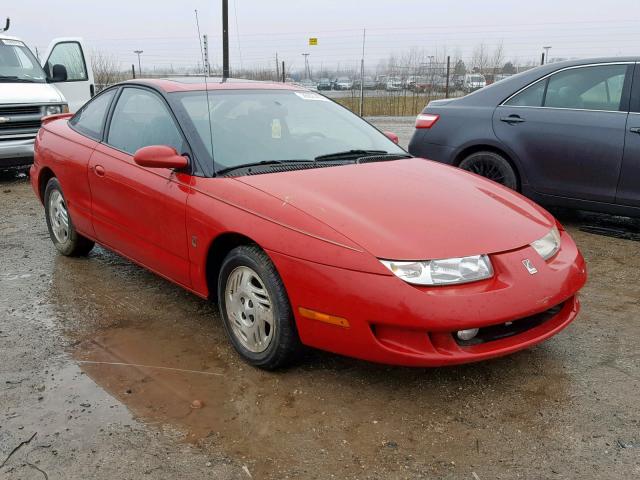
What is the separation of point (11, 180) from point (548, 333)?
8.19 m

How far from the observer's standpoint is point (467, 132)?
6016 mm

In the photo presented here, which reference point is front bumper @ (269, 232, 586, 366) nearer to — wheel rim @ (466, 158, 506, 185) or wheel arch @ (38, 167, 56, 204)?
wheel arch @ (38, 167, 56, 204)

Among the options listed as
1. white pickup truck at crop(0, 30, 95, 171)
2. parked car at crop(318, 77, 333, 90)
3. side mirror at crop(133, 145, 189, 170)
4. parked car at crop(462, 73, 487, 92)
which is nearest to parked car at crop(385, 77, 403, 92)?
parked car at crop(462, 73, 487, 92)

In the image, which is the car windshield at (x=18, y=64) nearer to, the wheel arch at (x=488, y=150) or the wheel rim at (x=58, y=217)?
the wheel rim at (x=58, y=217)

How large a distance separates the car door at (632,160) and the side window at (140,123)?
369 centimetres

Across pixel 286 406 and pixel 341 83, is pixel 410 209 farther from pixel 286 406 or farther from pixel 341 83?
pixel 341 83

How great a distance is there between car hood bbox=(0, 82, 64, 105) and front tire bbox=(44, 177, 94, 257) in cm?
410

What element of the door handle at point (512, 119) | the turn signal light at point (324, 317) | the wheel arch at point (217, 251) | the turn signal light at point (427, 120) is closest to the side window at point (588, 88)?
the door handle at point (512, 119)

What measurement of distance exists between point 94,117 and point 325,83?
34.6 m

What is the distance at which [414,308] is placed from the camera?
261cm

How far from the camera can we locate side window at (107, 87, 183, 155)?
3.75 metres

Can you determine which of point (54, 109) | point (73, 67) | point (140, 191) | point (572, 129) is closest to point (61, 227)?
point (140, 191)

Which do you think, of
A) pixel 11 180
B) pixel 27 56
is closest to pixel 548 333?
pixel 11 180

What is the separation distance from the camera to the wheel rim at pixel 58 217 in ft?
16.2
